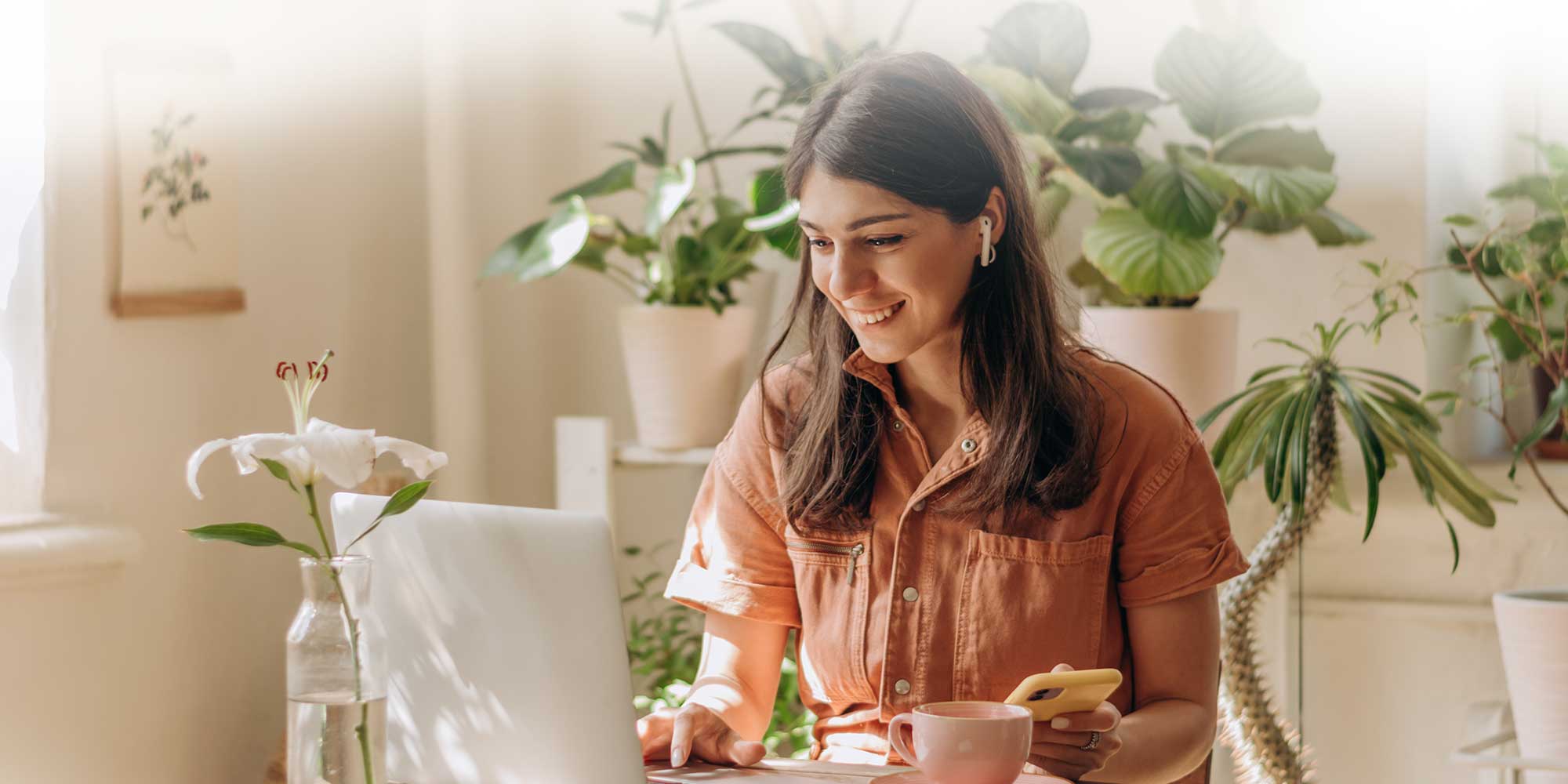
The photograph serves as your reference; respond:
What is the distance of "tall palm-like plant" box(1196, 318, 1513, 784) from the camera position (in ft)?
6.26

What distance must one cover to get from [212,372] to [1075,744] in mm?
1563

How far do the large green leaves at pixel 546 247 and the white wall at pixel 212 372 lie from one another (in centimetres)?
36

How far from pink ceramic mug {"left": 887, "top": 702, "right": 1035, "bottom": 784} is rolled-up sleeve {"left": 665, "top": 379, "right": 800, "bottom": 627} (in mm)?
493

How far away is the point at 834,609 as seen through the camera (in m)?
1.51

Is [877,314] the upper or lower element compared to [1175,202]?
lower

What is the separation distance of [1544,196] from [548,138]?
5.64 ft

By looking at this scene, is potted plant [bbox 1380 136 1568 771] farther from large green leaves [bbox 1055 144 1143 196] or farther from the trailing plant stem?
the trailing plant stem

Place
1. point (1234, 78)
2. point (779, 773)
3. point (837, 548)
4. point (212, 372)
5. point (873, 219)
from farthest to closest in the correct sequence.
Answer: point (212, 372) < point (1234, 78) < point (837, 548) < point (873, 219) < point (779, 773)

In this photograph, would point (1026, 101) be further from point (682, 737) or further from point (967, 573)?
point (682, 737)

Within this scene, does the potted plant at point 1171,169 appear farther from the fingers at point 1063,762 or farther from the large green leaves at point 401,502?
the large green leaves at point 401,502

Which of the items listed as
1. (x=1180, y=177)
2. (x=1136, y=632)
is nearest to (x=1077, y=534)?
(x=1136, y=632)

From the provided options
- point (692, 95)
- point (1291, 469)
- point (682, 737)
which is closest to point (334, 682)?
point (682, 737)

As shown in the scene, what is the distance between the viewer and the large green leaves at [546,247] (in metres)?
2.34

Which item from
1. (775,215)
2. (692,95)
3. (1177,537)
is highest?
(692,95)
